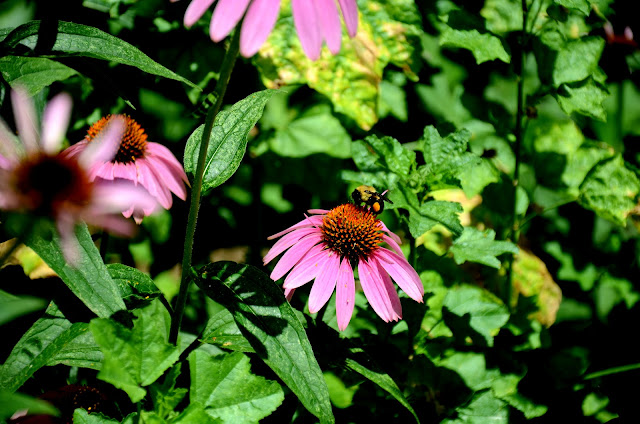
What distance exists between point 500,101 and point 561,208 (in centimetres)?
36

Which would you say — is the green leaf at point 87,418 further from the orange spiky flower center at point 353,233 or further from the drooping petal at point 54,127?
the orange spiky flower center at point 353,233

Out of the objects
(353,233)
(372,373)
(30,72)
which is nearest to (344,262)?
(353,233)

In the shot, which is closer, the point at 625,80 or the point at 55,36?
the point at 55,36

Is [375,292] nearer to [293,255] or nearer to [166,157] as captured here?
[293,255]

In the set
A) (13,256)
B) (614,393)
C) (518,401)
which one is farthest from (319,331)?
(614,393)

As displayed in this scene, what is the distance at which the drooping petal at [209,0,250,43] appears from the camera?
0.45m

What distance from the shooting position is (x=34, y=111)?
34.1 inches

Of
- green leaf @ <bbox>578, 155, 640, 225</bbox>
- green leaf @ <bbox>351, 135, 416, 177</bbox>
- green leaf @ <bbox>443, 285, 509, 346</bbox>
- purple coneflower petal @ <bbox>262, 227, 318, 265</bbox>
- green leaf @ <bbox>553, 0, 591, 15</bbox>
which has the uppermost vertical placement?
green leaf @ <bbox>553, 0, 591, 15</bbox>

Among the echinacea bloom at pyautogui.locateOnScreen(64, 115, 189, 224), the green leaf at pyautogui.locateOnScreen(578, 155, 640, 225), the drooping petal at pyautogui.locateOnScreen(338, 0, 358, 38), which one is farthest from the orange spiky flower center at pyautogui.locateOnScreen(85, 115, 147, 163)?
the green leaf at pyautogui.locateOnScreen(578, 155, 640, 225)

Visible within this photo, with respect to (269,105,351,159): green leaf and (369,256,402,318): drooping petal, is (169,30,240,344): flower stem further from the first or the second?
(269,105,351,159): green leaf

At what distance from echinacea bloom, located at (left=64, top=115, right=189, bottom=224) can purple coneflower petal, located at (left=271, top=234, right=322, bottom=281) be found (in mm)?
254

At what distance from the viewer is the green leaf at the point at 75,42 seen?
2.15 feet

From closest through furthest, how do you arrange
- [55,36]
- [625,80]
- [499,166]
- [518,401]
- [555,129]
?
[55,36] < [518,401] < [499,166] < [555,129] < [625,80]

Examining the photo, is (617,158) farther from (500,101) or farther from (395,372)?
(395,372)
